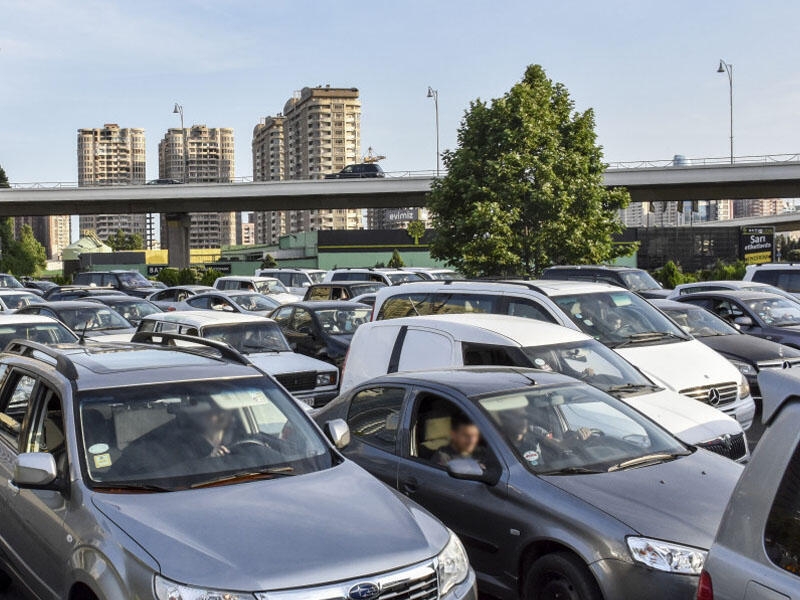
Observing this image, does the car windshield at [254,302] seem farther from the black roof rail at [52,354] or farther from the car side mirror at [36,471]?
the car side mirror at [36,471]

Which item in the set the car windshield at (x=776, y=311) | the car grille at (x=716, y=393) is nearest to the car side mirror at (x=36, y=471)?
the car grille at (x=716, y=393)

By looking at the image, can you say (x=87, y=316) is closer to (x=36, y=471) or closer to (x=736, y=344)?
(x=736, y=344)

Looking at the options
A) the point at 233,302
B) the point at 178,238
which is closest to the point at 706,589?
the point at 233,302

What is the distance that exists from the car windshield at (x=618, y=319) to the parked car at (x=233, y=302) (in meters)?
11.9

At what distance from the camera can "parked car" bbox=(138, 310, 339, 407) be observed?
12.5 m

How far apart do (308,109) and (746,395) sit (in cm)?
18426

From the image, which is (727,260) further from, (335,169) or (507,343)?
(335,169)

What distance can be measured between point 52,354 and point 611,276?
17.5 m

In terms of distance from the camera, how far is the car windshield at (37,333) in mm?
12531

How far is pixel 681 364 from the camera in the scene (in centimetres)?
959

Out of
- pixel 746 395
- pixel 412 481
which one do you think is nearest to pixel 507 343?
pixel 412 481

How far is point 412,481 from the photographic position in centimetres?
577

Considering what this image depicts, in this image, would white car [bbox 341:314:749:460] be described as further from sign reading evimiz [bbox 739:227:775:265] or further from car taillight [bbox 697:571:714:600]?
sign reading evimiz [bbox 739:227:775:265]

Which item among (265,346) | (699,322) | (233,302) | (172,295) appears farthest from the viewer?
(172,295)
